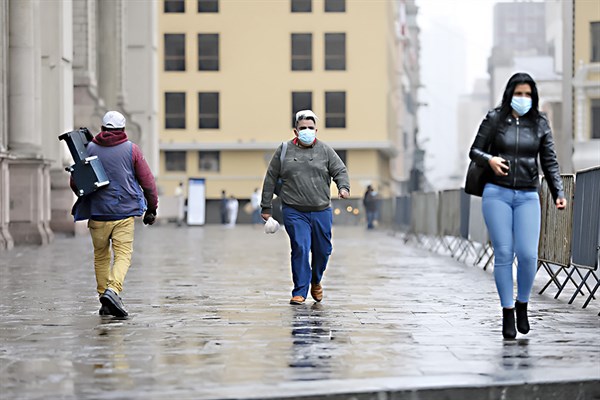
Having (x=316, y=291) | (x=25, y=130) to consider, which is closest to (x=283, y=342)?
(x=316, y=291)

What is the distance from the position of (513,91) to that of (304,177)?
358 cm

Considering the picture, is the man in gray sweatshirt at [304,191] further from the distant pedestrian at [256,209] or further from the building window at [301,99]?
the building window at [301,99]

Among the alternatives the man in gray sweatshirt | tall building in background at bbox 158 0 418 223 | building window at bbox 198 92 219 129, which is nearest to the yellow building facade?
tall building in background at bbox 158 0 418 223

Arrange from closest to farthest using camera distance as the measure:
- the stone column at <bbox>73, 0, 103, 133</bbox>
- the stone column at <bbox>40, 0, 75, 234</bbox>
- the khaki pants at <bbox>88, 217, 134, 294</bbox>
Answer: the khaki pants at <bbox>88, 217, 134, 294</bbox> → the stone column at <bbox>40, 0, 75, 234</bbox> → the stone column at <bbox>73, 0, 103, 133</bbox>

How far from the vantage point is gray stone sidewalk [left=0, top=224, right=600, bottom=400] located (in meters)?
7.49

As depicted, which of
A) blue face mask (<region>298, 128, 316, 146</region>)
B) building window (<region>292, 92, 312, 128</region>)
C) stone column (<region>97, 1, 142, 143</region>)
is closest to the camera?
blue face mask (<region>298, 128, 316, 146</region>)

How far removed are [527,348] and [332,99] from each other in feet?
198

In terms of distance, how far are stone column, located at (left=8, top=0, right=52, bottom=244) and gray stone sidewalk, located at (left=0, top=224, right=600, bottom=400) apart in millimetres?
11713

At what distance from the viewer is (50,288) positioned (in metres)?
15.4

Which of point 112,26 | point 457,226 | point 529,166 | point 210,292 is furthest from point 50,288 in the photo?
point 112,26

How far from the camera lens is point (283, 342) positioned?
9672 mm

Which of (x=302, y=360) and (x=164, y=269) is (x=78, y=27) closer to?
(x=164, y=269)

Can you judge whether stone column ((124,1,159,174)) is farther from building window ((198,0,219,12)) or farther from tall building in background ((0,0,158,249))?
building window ((198,0,219,12))

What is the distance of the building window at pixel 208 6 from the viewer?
231 feet
